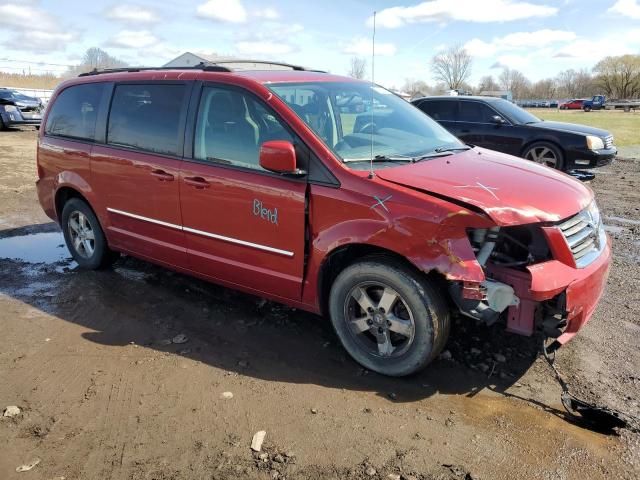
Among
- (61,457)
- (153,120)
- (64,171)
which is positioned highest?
(153,120)

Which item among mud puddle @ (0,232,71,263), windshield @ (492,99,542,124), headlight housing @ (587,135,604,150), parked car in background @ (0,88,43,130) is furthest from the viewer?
parked car in background @ (0,88,43,130)

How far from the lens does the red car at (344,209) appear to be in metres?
3.13

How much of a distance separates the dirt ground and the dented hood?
113 centimetres

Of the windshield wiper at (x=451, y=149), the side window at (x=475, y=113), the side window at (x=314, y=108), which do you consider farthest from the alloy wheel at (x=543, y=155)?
the side window at (x=314, y=108)

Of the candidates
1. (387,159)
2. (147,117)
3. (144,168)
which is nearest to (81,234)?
(144,168)

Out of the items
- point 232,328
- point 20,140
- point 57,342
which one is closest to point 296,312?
point 232,328

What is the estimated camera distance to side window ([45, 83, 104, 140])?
5.09m

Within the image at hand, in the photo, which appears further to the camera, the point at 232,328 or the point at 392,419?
Result: the point at 232,328

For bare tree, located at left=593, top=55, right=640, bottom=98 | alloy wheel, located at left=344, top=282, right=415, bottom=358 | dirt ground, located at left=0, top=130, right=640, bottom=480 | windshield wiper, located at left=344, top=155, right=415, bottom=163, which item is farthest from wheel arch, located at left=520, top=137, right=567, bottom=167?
bare tree, located at left=593, top=55, right=640, bottom=98

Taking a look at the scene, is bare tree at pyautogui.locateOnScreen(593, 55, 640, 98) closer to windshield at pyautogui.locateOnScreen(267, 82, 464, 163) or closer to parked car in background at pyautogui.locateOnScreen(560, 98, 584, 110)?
parked car in background at pyautogui.locateOnScreen(560, 98, 584, 110)

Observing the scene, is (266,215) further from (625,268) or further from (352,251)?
(625,268)

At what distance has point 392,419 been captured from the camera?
304 cm

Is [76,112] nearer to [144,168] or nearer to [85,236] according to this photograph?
[85,236]

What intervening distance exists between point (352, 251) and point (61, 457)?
2068mm
